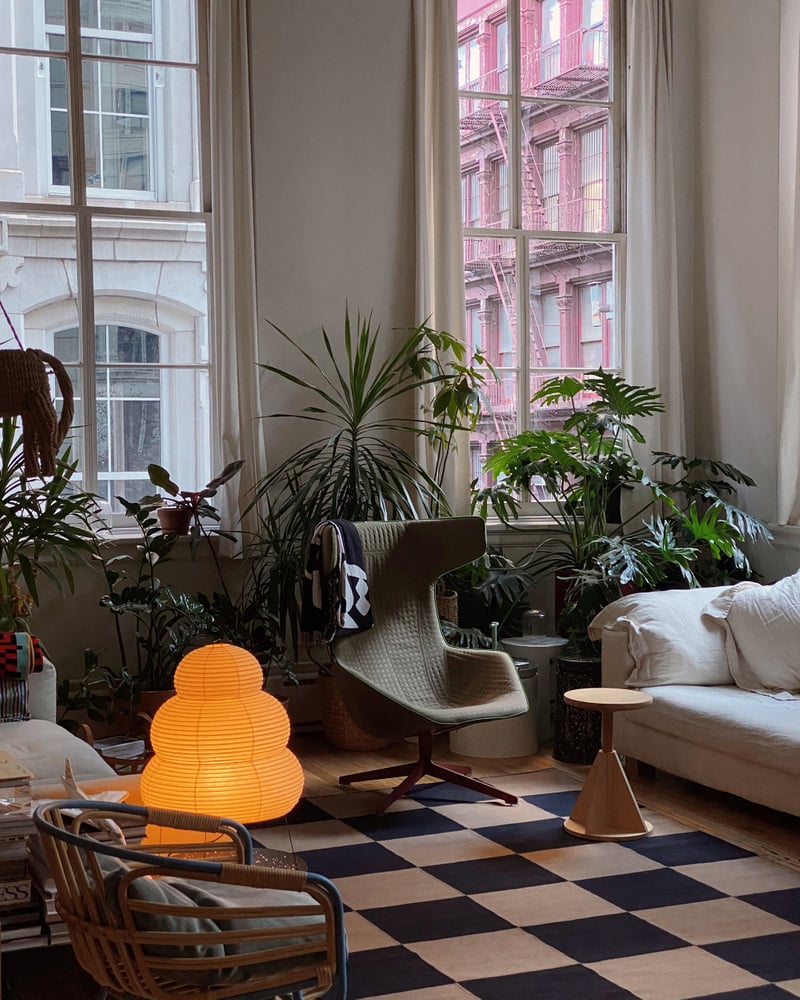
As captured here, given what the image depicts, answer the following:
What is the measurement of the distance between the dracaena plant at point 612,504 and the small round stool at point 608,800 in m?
1.11

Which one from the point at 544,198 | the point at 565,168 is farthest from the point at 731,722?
the point at 565,168

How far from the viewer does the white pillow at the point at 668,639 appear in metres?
4.64

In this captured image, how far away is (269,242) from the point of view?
18.1 ft

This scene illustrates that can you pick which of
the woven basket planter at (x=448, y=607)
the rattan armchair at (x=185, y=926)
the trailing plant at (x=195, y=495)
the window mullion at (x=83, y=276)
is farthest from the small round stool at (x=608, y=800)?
the window mullion at (x=83, y=276)

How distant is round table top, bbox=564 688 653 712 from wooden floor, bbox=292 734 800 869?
0.46 meters

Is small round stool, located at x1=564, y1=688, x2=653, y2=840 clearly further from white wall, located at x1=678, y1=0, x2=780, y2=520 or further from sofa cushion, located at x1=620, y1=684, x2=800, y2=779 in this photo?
white wall, located at x1=678, y1=0, x2=780, y2=520

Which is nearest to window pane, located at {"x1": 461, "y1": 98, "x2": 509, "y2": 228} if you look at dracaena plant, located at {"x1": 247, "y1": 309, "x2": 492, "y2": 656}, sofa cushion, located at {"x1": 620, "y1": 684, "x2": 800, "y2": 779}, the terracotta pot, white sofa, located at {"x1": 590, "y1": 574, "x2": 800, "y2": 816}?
dracaena plant, located at {"x1": 247, "y1": 309, "x2": 492, "y2": 656}

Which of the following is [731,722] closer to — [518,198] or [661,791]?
[661,791]

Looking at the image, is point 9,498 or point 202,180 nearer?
point 9,498

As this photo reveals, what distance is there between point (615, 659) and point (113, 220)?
114 inches

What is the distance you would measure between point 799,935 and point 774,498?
2.90 m

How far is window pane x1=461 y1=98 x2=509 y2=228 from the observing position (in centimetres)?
608

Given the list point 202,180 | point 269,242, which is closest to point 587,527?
point 269,242

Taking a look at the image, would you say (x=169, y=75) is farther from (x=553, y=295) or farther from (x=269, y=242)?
(x=553, y=295)
